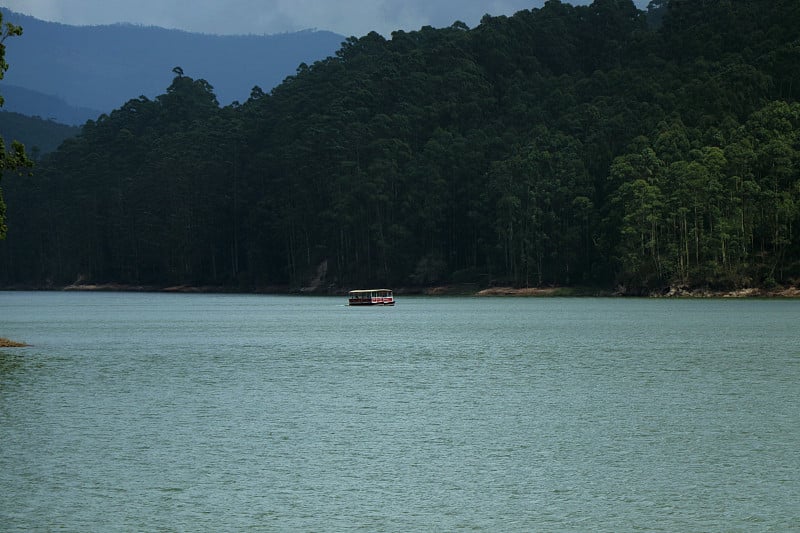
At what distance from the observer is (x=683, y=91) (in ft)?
525

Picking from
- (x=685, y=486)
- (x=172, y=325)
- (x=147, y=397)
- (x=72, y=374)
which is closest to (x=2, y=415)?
(x=147, y=397)

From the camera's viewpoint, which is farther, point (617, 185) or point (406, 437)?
point (617, 185)

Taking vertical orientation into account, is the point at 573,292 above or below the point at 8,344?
above

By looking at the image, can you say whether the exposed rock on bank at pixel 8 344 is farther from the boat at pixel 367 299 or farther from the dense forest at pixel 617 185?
the dense forest at pixel 617 185

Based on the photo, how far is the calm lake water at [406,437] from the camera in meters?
23.0

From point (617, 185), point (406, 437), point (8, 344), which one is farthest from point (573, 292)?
point (406, 437)

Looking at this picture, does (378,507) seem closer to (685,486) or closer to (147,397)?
(685,486)

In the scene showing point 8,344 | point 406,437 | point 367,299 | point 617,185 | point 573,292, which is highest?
point 617,185

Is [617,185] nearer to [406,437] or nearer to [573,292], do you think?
[573,292]

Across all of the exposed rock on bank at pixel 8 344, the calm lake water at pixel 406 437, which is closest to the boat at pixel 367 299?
the calm lake water at pixel 406 437

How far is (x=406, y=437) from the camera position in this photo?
32344 mm

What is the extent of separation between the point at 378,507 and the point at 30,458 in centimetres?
1097

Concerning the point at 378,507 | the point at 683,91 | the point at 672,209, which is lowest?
the point at 378,507

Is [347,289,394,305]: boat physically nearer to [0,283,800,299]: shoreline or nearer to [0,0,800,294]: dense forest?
[0,0,800,294]: dense forest
